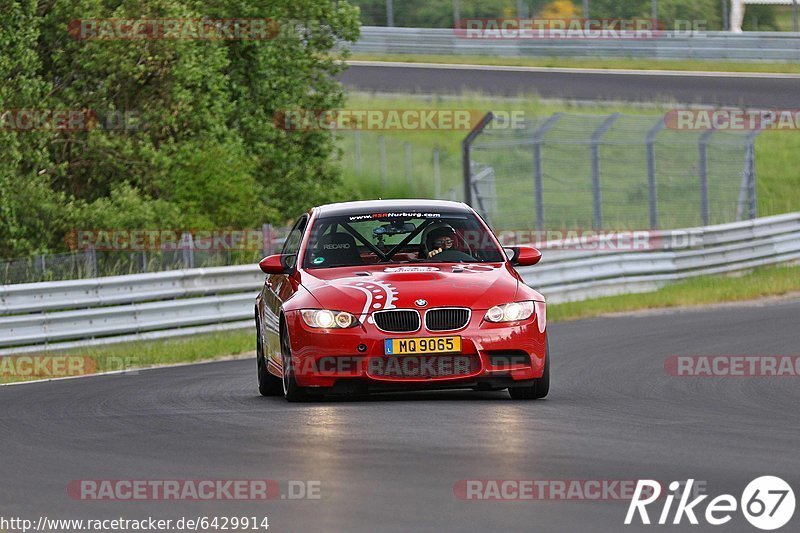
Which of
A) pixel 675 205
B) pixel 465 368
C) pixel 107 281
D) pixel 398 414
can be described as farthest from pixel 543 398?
pixel 675 205

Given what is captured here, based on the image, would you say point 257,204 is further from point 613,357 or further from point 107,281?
point 613,357

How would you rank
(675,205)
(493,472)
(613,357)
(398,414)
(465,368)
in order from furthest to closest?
(675,205) → (613,357) → (465,368) → (398,414) → (493,472)

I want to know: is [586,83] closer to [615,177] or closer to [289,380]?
[615,177]

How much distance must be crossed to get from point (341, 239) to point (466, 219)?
0.99 meters

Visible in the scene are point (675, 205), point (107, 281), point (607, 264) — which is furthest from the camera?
point (675, 205)

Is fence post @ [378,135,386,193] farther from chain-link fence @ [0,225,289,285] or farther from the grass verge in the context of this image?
the grass verge

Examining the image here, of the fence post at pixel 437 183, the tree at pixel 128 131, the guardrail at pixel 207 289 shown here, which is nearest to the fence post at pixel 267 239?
the guardrail at pixel 207 289

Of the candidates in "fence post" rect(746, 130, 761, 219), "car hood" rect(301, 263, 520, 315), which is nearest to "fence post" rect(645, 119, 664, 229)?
"fence post" rect(746, 130, 761, 219)

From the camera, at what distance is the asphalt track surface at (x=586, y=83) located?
39.5 metres

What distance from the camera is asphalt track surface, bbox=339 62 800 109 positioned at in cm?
3947

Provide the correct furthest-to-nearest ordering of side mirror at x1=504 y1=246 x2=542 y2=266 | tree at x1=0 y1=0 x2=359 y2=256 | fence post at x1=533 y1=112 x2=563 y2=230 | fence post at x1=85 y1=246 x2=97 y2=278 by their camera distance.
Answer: fence post at x1=533 y1=112 x2=563 y2=230
tree at x1=0 y1=0 x2=359 y2=256
fence post at x1=85 y1=246 x2=97 y2=278
side mirror at x1=504 y1=246 x2=542 y2=266

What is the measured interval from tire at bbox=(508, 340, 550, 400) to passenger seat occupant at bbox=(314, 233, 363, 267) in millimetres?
1526

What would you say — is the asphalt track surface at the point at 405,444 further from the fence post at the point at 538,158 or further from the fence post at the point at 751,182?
the fence post at the point at 751,182

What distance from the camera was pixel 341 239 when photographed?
12.0 meters
